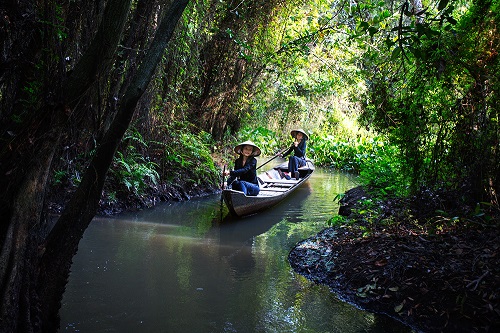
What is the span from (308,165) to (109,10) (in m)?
12.3

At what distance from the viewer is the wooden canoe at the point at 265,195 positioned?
9484 mm

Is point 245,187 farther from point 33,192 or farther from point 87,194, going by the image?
point 33,192

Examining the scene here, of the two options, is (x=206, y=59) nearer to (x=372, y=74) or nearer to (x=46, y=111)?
(x=372, y=74)

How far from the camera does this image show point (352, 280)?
5875 millimetres

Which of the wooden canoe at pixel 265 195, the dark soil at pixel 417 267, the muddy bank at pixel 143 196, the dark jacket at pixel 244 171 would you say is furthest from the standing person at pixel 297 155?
the dark soil at pixel 417 267

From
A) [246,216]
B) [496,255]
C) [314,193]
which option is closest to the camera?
[496,255]

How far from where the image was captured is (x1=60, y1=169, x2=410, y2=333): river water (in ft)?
16.2

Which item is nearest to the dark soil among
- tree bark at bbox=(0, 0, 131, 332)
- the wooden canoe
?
the wooden canoe

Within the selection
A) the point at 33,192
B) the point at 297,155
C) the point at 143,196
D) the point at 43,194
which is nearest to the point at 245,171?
the point at 143,196

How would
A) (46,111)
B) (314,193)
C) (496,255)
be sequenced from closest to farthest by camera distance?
(46,111)
(496,255)
(314,193)

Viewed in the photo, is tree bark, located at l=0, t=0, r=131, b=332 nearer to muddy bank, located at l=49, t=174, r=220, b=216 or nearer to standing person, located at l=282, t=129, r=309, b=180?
muddy bank, located at l=49, t=174, r=220, b=216

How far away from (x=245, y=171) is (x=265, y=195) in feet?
3.63

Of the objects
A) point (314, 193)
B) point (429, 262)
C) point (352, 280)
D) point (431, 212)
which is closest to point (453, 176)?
point (431, 212)

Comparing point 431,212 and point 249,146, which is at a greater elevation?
point 249,146
